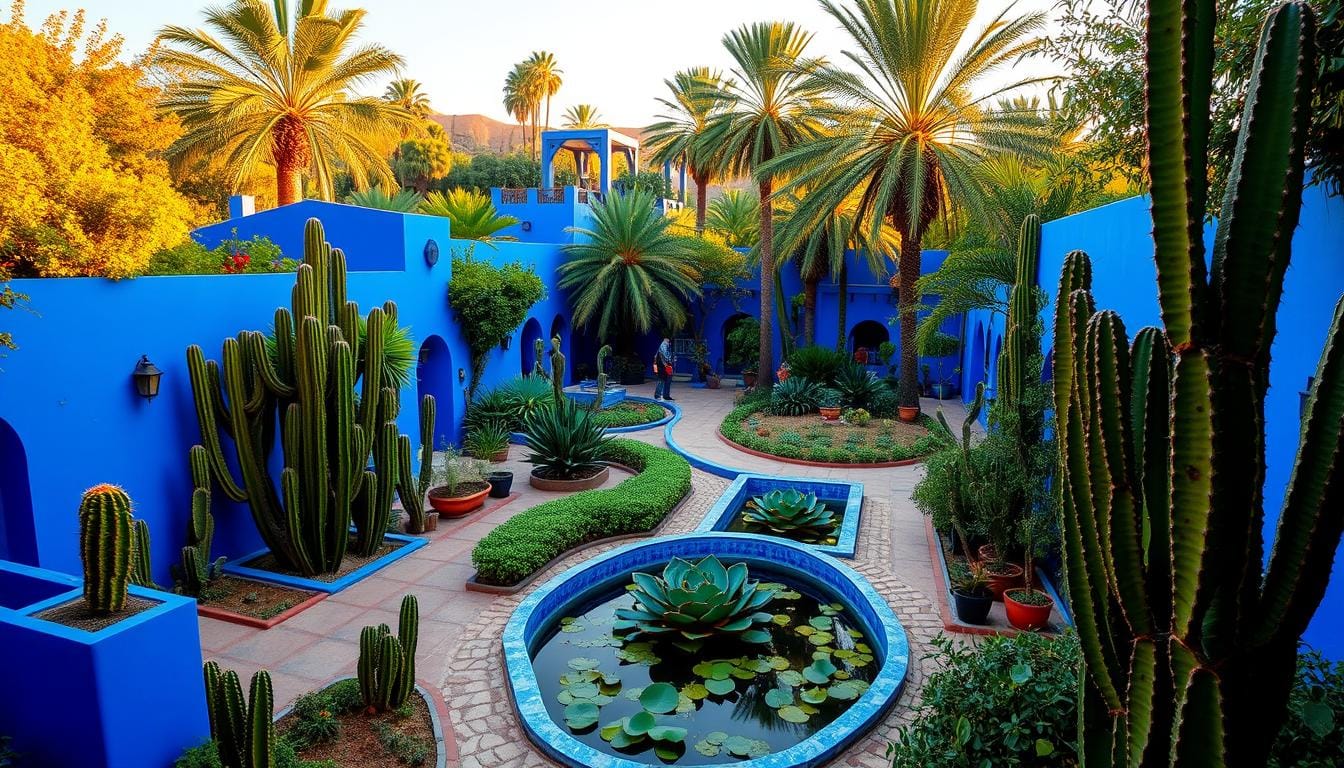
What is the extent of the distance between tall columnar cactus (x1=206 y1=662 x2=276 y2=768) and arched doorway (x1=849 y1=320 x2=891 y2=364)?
64.0 feet

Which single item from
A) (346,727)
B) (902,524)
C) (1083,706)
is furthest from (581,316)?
(1083,706)

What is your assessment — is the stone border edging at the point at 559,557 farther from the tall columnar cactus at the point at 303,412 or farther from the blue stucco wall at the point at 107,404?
the blue stucco wall at the point at 107,404

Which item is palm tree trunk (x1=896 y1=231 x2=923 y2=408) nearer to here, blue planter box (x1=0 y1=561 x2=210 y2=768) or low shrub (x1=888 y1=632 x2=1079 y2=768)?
low shrub (x1=888 y1=632 x2=1079 y2=768)

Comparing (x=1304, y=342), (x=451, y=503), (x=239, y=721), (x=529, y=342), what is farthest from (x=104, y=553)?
(x=529, y=342)

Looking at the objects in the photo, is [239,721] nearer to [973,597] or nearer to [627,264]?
[973,597]

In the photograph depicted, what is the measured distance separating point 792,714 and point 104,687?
4.40 metres

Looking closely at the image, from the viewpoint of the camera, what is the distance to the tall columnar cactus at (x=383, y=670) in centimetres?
540

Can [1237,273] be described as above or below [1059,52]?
below

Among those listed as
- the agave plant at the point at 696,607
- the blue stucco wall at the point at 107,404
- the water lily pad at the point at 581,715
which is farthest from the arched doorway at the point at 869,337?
the water lily pad at the point at 581,715

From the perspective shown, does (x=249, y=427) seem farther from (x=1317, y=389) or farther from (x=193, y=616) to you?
(x=1317, y=389)

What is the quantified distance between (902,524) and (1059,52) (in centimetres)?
628

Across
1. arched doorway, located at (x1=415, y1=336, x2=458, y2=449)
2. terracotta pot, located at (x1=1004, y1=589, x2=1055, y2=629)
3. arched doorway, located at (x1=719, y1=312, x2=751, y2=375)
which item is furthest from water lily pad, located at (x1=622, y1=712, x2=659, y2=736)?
arched doorway, located at (x1=719, y1=312, x2=751, y2=375)

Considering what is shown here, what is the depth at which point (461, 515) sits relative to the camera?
34.0ft

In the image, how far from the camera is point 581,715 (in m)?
5.86
